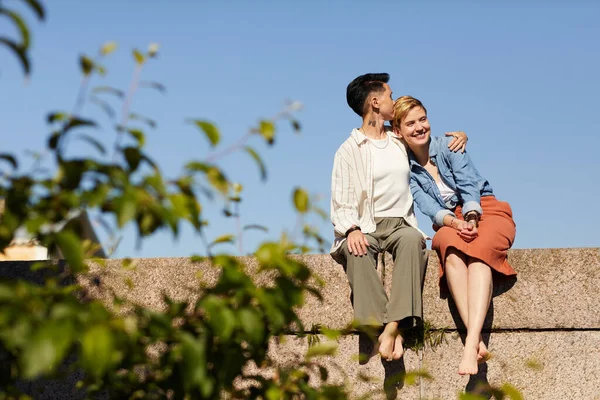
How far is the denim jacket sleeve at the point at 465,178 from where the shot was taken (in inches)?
186

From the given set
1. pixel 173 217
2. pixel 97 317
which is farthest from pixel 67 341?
pixel 173 217

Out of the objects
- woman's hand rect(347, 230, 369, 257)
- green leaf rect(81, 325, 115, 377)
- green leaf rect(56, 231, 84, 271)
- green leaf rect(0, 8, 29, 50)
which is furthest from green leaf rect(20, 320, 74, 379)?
woman's hand rect(347, 230, 369, 257)

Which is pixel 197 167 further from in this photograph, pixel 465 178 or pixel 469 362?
pixel 465 178

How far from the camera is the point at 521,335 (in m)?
4.48

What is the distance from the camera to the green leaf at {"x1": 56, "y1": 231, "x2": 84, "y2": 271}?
5.25 feet

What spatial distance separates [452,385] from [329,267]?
936 millimetres

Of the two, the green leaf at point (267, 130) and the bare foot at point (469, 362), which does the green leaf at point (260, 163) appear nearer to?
the green leaf at point (267, 130)

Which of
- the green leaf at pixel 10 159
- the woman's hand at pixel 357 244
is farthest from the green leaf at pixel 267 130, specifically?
the woman's hand at pixel 357 244

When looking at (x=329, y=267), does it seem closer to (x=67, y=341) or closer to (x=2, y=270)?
(x=2, y=270)

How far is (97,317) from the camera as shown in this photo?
62.1 inches

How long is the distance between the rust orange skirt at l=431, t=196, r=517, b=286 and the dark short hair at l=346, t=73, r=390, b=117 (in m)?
1.08

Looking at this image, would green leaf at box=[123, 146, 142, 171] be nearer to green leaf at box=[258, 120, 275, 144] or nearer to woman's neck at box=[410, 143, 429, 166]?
green leaf at box=[258, 120, 275, 144]

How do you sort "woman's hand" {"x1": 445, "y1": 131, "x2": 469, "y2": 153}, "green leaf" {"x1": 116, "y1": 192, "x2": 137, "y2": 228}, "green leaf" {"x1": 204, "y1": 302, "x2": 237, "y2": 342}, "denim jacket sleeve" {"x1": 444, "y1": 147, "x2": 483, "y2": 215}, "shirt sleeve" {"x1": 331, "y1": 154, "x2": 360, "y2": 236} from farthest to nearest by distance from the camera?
"woman's hand" {"x1": 445, "y1": 131, "x2": 469, "y2": 153}
"denim jacket sleeve" {"x1": 444, "y1": 147, "x2": 483, "y2": 215}
"shirt sleeve" {"x1": 331, "y1": 154, "x2": 360, "y2": 236}
"green leaf" {"x1": 204, "y1": 302, "x2": 237, "y2": 342}
"green leaf" {"x1": 116, "y1": 192, "x2": 137, "y2": 228}

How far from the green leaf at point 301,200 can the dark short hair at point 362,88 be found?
3.32m
